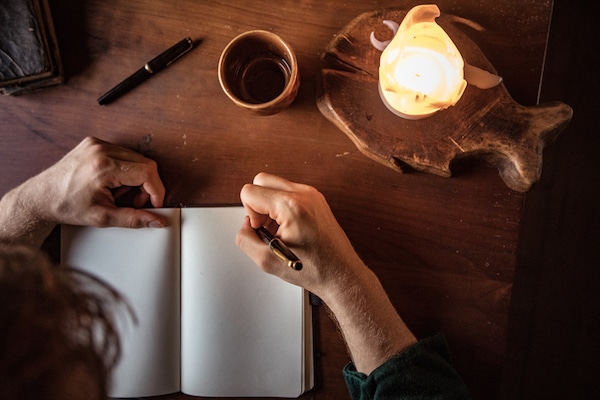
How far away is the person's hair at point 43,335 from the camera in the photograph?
1.77 feet

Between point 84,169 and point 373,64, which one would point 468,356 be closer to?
point 373,64

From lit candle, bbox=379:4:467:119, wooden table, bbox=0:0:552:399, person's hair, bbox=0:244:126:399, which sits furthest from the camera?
wooden table, bbox=0:0:552:399

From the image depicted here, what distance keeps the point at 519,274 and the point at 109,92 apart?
1050mm

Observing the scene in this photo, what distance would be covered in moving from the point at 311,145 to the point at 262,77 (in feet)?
0.46

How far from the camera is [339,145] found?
2.52 feet

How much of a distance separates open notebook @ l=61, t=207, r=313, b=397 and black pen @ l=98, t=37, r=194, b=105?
0.23 metres

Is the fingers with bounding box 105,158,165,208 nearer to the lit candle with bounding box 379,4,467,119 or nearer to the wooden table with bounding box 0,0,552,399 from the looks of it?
the wooden table with bounding box 0,0,552,399

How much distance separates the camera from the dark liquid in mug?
2.40 feet

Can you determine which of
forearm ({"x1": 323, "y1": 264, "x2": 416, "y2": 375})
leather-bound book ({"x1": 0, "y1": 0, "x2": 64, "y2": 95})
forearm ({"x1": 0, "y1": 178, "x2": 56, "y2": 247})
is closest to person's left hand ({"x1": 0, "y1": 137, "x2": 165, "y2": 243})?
forearm ({"x1": 0, "y1": 178, "x2": 56, "y2": 247})

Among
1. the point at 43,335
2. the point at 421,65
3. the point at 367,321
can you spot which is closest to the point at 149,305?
the point at 43,335

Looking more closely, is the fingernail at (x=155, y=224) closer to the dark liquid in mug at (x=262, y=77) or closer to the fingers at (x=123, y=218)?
the fingers at (x=123, y=218)

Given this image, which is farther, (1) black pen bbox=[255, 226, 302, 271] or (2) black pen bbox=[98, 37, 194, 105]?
(2) black pen bbox=[98, 37, 194, 105]

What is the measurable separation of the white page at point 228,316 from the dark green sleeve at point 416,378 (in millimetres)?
165

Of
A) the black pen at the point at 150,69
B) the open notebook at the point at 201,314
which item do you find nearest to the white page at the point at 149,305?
the open notebook at the point at 201,314
